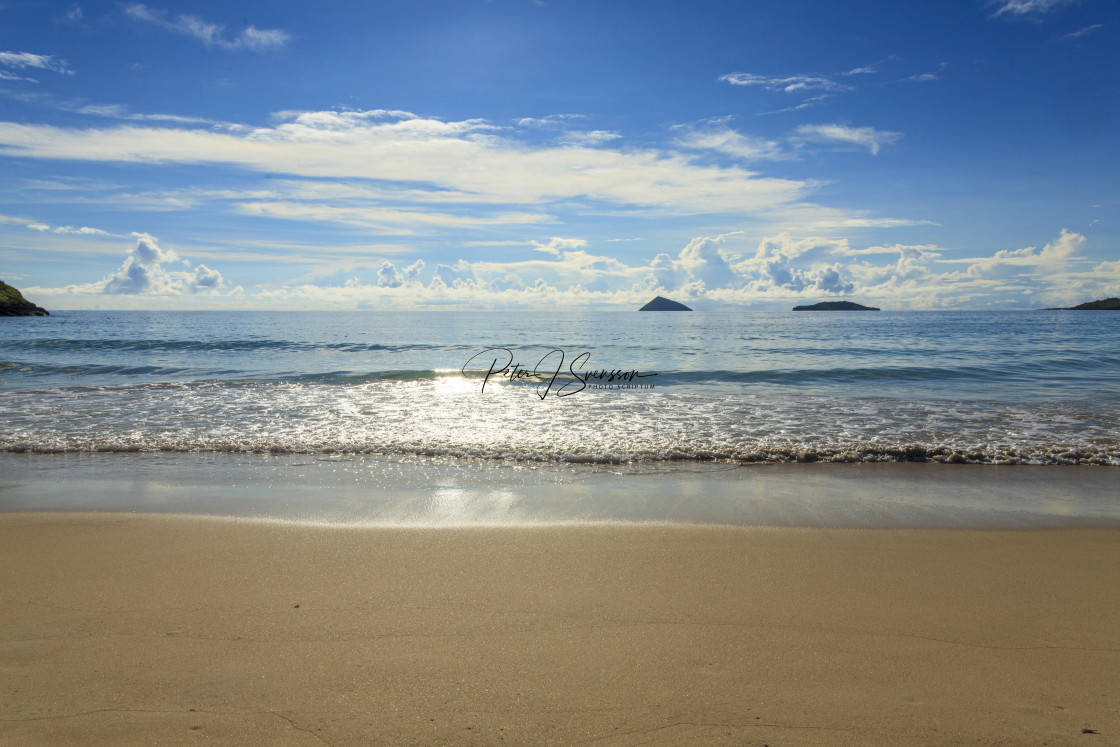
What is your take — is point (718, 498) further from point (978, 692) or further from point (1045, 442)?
point (1045, 442)

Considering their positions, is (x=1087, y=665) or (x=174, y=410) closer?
(x=1087, y=665)

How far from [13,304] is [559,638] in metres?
103

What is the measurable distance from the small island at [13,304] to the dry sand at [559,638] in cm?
9723

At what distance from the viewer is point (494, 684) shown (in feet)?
9.70

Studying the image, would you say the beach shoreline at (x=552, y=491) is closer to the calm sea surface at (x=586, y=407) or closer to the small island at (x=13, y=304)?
the calm sea surface at (x=586, y=407)

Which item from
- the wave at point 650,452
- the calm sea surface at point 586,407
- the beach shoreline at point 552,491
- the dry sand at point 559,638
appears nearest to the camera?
the dry sand at point 559,638

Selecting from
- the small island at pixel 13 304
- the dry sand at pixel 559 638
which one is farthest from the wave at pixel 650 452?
the small island at pixel 13 304

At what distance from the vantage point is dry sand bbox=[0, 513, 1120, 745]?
8.81ft

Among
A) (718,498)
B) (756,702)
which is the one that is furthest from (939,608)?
(718,498)

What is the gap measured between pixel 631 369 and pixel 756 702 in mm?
20054

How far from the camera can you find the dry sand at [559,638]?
106 inches

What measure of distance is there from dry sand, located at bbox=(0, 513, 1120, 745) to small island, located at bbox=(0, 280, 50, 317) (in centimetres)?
9723

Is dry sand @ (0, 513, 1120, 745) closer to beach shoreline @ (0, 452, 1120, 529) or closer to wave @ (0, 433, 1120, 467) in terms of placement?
beach shoreline @ (0, 452, 1120, 529)

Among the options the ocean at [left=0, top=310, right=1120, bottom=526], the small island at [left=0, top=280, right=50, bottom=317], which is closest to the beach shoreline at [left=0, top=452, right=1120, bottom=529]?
the ocean at [left=0, top=310, right=1120, bottom=526]
